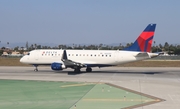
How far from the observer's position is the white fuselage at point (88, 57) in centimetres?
3778

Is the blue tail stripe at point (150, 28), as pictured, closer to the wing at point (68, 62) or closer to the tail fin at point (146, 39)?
the tail fin at point (146, 39)

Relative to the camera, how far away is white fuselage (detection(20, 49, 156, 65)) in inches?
1487

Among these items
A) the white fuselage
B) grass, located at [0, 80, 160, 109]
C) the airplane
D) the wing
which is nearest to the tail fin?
the airplane

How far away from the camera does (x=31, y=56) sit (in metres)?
41.2

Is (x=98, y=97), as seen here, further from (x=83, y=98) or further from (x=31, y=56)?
(x=31, y=56)

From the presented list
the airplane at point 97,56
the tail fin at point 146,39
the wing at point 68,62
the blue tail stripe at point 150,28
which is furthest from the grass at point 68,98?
the blue tail stripe at point 150,28

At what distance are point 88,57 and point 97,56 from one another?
4.05ft

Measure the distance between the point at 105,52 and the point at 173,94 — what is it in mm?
19185

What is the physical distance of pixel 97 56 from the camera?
39000 millimetres

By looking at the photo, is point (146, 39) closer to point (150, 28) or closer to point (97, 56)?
point (150, 28)

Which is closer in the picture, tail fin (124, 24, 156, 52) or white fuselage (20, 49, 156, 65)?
tail fin (124, 24, 156, 52)

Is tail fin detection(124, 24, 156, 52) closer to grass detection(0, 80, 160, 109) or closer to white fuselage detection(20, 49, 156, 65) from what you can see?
white fuselage detection(20, 49, 156, 65)

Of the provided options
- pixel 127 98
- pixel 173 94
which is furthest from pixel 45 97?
pixel 173 94

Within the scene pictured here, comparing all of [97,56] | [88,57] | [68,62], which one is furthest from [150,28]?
[68,62]
